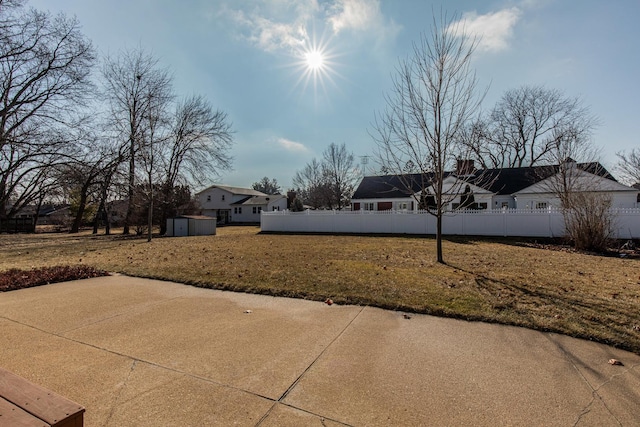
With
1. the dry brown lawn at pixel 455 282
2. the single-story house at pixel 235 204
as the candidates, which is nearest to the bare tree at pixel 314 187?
the single-story house at pixel 235 204

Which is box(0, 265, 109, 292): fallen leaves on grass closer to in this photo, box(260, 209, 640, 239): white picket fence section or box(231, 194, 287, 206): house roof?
box(260, 209, 640, 239): white picket fence section

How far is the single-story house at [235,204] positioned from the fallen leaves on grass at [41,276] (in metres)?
36.7

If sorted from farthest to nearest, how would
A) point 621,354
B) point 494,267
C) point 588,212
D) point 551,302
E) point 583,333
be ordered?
point 588,212 < point 494,267 < point 551,302 < point 583,333 < point 621,354

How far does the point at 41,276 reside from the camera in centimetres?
653

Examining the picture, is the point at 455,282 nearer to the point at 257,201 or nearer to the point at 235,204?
the point at 257,201

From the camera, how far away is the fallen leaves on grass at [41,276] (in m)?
5.98

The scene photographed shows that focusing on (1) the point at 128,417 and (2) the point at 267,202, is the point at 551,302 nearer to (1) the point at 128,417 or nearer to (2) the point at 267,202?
(1) the point at 128,417

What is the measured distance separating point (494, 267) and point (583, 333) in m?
4.32

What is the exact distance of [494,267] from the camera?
25.0ft

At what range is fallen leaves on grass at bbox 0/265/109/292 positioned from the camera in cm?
598

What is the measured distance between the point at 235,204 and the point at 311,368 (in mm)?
45229

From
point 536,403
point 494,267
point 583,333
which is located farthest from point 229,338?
point 494,267

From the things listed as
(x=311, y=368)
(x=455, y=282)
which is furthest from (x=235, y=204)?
(x=311, y=368)

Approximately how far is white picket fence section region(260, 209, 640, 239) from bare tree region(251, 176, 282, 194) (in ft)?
176
